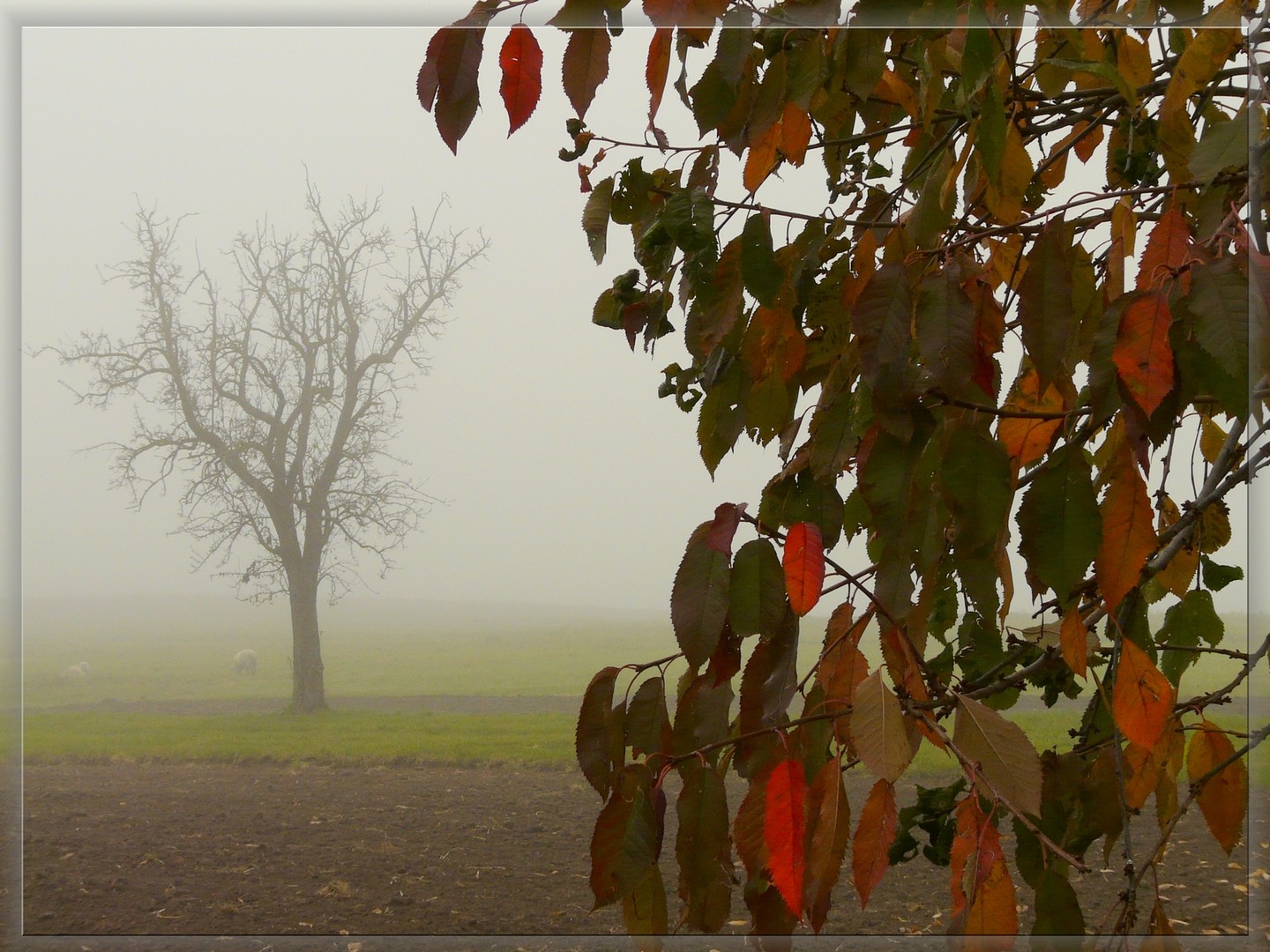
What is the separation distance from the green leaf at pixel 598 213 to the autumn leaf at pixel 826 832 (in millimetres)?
383

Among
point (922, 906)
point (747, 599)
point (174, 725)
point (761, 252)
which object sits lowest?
point (922, 906)

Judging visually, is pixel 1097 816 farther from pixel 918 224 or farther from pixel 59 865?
pixel 59 865

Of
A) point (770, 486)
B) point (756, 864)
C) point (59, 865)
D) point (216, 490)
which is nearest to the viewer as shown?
point (756, 864)

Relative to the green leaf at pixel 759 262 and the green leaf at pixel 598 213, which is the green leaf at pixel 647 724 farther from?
the green leaf at pixel 598 213

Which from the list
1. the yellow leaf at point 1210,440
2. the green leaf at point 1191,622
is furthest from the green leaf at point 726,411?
the yellow leaf at point 1210,440

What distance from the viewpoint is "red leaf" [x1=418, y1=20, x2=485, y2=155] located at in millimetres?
434

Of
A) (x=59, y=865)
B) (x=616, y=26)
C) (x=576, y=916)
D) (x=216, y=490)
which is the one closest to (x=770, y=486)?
(x=616, y=26)

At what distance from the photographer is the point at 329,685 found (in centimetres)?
276

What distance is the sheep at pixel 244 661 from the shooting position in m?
2.84

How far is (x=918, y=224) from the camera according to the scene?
0.49 m

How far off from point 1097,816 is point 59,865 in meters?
2.23

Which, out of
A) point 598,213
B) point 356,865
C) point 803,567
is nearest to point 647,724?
point 803,567

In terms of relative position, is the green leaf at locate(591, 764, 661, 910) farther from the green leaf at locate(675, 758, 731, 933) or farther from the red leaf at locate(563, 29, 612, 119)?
the red leaf at locate(563, 29, 612, 119)

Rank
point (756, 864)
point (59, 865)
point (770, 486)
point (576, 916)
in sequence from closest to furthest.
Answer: point (756, 864) < point (770, 486) < point (576, 916) < point (59, 865)
